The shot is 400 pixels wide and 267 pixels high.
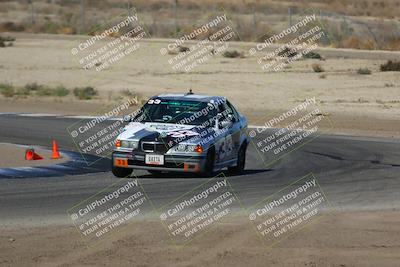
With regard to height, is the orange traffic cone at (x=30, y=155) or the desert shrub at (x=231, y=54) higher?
the orange traffic cone at (x=30, y=155)

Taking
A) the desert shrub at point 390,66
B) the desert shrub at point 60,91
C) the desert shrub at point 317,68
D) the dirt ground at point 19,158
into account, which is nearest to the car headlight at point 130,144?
the dirt ground at point 19,158

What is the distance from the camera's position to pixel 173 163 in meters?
18.2

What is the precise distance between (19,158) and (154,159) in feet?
14.6

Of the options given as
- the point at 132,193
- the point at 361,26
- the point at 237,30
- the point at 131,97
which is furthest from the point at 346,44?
the point at 132,193

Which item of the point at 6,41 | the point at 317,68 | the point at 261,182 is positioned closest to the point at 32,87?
the point at 317,68

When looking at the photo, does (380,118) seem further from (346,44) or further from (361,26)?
(361,26)

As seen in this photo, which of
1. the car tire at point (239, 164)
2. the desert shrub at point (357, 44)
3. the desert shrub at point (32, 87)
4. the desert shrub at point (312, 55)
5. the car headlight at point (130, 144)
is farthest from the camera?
the desert shrub at point (357, 44)

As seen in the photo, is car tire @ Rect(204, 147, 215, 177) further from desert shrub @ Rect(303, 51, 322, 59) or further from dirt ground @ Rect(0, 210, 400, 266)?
desert shrub @ Rect(303, 51, 322, 59)

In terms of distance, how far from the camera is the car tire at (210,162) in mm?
18375

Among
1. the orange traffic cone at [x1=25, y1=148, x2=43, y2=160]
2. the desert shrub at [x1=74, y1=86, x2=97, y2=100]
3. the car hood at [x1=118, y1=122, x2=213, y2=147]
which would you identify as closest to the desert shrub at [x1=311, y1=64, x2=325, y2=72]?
the desert shrub at [x1=74, y1=86, x2=97, y2=100]

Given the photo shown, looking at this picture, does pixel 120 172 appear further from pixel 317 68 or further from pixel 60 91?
pixel 317 68

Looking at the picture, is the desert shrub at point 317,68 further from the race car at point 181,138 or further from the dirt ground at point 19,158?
the race car at point 181,138

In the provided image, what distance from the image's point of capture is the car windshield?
1892cm

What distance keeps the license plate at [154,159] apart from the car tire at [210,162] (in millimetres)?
787
